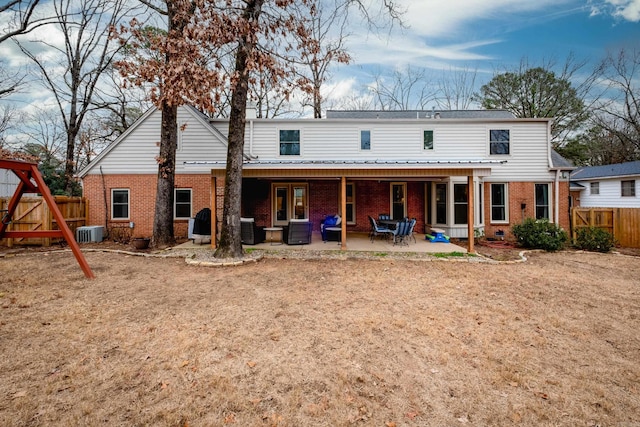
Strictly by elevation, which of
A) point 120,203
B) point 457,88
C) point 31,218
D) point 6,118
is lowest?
point 31,218

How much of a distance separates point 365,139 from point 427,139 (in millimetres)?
2814

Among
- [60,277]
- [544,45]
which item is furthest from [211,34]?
[544,45]

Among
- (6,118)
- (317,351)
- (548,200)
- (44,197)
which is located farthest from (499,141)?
(6,118)

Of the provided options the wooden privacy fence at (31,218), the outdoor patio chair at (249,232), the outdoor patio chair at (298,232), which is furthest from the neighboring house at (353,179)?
the outdoor patio chair at (298,232)

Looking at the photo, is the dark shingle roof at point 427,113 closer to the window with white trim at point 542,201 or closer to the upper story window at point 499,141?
the upper story window at point 499,141

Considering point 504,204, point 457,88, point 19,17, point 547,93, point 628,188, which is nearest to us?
point 504,204

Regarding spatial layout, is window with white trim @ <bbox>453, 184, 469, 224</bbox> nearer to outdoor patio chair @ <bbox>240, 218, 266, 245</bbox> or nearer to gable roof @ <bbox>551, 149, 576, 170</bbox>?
gable roof @ <bbox>551, 149, 576, 170</bbox>

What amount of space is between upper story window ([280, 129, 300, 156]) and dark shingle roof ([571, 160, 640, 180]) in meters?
20.1

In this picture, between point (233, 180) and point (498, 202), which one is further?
point (498, 202)

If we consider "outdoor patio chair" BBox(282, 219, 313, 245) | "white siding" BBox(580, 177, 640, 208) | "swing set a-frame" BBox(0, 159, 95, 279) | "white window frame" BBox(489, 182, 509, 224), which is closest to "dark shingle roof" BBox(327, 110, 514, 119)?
"white window frame" BBox(489, 182, 509, 224)

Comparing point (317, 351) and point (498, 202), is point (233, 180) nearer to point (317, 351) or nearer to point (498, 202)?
point (317, 351)

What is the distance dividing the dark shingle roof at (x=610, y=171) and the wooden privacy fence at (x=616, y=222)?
9777mm

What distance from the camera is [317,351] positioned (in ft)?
11.4

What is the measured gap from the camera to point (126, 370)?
303 centimetres
